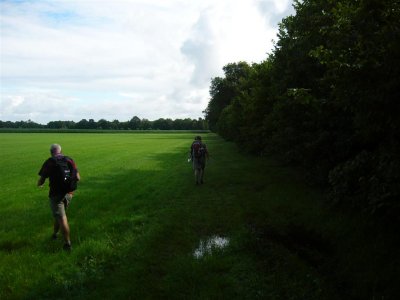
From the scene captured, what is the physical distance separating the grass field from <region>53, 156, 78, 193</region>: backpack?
131 cm

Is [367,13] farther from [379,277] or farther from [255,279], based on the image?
[255,279]

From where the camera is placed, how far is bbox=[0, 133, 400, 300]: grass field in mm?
6430

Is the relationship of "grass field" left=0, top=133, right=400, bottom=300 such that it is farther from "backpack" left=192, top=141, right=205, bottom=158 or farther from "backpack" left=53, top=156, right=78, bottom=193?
"backpack" left=192, top=141, right=205, bottom=158

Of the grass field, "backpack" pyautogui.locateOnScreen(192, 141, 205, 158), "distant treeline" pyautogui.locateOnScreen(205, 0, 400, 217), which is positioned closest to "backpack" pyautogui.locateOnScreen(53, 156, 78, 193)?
the grass field

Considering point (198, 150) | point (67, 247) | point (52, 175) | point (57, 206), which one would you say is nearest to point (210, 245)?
point (67, 247)

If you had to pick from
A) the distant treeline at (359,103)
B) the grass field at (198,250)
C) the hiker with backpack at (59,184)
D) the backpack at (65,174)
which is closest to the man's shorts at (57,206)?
the hiker with backpack at (59,184)

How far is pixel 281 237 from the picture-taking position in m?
9.13

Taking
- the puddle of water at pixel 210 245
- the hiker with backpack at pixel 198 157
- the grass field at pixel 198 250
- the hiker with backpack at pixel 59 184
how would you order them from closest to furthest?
the grass field at pixel 198 250, the puddle of water at pixel 210 245, the hiker with backpack at pixel 59 184, the hiker with backpack at pixel 198 157

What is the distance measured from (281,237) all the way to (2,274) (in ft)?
18.9

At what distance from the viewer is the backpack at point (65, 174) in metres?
8.56

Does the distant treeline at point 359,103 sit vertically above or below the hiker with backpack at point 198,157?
above

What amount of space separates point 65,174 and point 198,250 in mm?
3280

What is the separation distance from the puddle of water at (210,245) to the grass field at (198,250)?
0.02m

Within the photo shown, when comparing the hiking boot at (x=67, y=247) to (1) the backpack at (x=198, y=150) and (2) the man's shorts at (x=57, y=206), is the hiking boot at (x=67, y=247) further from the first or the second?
(1) the backpack at (x=198, y=150)
